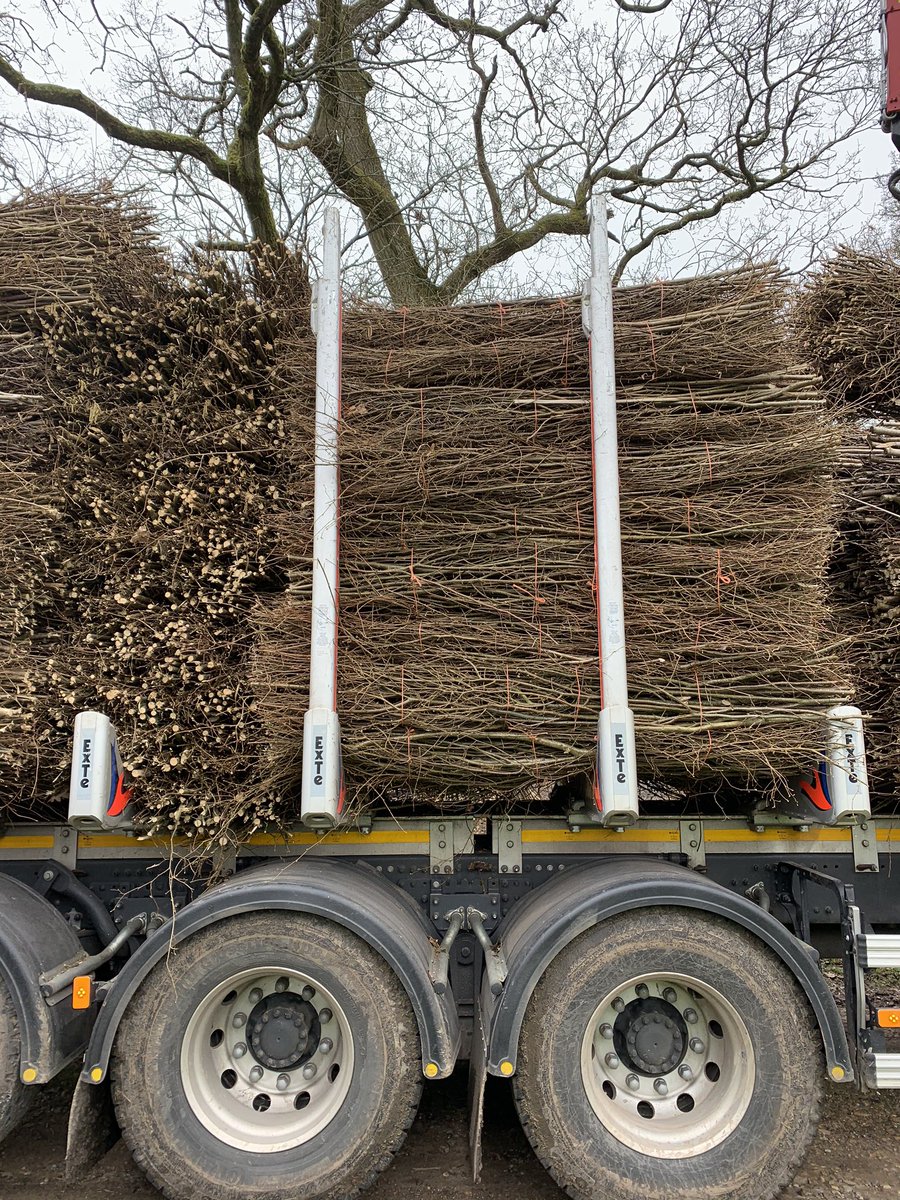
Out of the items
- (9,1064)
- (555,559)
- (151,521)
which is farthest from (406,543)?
(9,1064)

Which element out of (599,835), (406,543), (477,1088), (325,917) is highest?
(406,543)

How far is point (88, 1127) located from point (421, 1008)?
1463 millimetres

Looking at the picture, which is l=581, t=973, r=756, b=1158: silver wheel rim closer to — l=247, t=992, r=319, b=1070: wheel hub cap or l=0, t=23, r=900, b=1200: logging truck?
l=0, t=23, r=900, b=1200: logging truck

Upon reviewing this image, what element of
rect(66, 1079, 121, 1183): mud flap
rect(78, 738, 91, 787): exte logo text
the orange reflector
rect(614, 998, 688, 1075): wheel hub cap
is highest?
rect(78, 738, 91, 787): exte logo text

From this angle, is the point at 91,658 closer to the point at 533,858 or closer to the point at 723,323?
the point at 533,858

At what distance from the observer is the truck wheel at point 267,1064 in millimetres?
3049

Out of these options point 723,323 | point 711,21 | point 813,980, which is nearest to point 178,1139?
point 813,980

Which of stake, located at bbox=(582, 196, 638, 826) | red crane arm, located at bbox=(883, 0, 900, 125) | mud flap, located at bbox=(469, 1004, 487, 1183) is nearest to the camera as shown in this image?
mud flap, located at bbox=(469, 1004, 487, 1183)

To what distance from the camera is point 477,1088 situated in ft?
10.3

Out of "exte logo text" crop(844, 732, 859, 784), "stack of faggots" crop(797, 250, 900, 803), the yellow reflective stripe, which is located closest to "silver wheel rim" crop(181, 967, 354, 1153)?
the yellow reflective stripe

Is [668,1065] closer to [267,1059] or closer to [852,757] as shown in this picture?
[852,757]

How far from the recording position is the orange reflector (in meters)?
3.25

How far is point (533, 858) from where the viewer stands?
3.70 m

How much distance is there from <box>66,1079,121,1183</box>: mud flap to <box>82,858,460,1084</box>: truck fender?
11 cm
